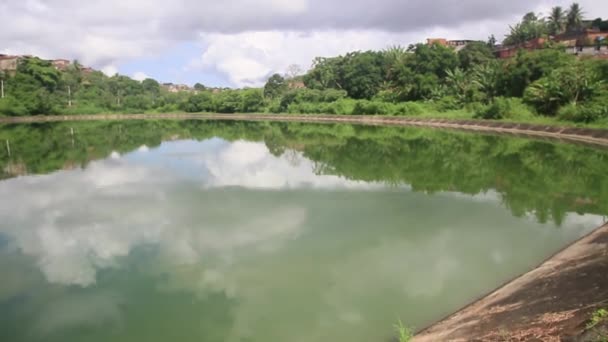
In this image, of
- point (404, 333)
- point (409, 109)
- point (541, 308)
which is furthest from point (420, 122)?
point (404, 333)

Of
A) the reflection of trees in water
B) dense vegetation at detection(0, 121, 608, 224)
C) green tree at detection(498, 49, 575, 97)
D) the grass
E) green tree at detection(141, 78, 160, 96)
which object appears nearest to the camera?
the grass

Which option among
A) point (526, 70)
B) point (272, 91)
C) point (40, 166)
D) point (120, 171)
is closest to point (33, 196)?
point (120, 171)

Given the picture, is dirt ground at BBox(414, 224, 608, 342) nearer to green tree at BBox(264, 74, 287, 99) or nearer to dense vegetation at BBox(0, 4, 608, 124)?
dense vegetation at BBox(0, 4, 608, 124)

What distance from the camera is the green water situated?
5398mm

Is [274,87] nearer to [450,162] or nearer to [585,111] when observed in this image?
[585,111]

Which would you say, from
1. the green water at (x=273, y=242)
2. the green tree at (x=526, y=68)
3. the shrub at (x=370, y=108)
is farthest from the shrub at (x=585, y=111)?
the shrub at (x=370, y=108)

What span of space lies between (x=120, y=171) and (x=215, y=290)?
1197 cm

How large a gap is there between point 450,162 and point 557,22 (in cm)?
5127

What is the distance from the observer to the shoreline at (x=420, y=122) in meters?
22.9

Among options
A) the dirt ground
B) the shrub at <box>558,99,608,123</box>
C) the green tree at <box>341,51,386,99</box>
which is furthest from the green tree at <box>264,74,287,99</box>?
the dirt ground

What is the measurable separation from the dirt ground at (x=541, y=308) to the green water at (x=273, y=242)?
491mm

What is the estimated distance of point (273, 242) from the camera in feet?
26.5

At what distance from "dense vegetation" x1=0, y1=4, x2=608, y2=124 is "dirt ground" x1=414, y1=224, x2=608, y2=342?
21.9 metres

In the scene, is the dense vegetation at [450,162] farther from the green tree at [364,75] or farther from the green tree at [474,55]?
the green tree at [364,75]
